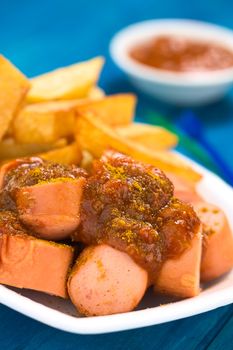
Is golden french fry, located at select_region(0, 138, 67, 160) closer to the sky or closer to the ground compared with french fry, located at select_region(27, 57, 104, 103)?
closer to the ground

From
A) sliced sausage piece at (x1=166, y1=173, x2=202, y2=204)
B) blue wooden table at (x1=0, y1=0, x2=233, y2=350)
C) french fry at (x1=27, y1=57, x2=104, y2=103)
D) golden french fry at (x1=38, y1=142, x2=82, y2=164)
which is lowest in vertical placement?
blue wooden table at (x1=0, y1=0, x2=233, y2=350)

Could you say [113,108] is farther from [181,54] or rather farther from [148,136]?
[181,54]

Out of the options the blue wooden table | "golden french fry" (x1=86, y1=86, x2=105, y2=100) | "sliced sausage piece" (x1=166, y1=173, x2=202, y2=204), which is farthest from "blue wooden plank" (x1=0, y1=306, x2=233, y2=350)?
"golden french fry" (x1=86, y1=86, x2=105, y2=100)

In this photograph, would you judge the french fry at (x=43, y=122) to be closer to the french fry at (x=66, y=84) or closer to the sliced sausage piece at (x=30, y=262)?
the french fry at (x=66, y=84)

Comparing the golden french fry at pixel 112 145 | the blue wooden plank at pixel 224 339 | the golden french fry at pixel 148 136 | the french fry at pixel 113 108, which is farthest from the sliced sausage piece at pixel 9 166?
the blue wooden plank at pixel 224 339

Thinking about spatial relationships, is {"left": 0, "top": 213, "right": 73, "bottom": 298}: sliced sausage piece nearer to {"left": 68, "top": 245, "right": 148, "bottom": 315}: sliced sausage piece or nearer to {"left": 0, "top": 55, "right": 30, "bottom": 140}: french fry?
{"left": 68, "top": 245, "right": 148, "bottom": 315}: sliced sausage piece
